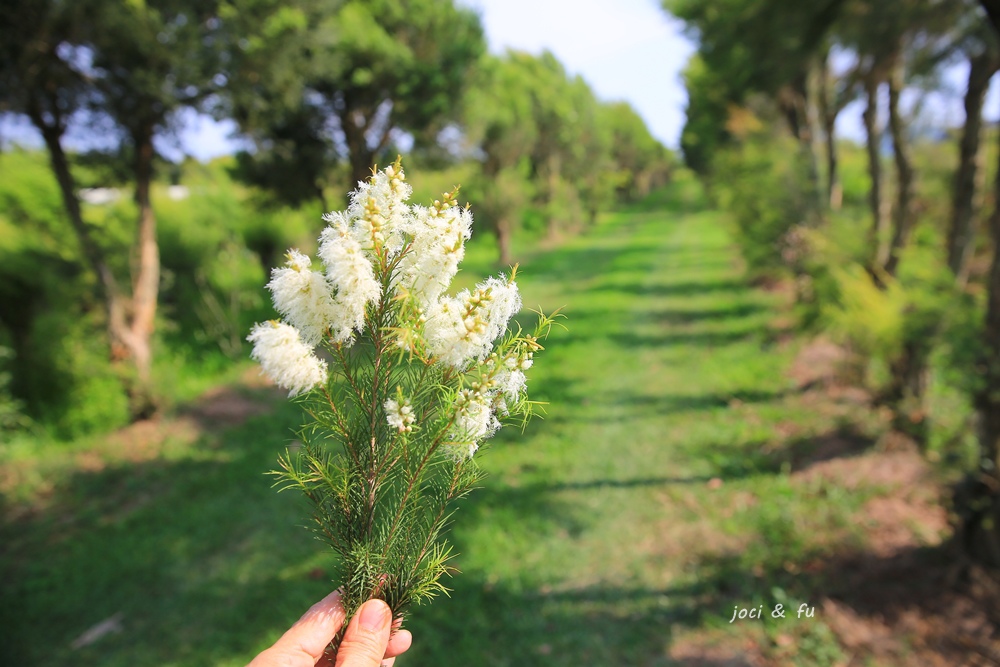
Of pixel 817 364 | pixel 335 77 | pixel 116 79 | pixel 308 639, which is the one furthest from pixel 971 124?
pixel 116 79

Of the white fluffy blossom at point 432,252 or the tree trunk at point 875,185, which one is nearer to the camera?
the white fluffy blossom at point 432,252

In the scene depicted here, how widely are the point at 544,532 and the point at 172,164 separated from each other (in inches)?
323

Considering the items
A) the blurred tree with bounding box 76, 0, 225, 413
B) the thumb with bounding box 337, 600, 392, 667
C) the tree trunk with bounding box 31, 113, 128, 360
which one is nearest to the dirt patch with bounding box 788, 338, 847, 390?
the thumb with bounding box 337, 600, 392, 667

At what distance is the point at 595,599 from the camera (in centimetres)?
411

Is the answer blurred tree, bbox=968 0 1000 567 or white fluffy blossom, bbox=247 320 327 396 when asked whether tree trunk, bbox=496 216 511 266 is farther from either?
white fluffy blossom, bbox=247 320 327 396

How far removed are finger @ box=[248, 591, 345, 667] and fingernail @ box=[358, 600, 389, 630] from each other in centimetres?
14

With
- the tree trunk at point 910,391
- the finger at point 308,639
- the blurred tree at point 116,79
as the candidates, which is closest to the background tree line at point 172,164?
the blurred tree at point 116,79

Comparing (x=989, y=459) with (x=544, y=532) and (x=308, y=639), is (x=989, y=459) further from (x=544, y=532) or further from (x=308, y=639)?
(x=308, y=639)

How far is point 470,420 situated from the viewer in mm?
1356

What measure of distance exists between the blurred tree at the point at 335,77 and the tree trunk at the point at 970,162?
747 cm

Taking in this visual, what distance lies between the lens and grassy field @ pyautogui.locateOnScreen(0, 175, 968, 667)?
3869 millimetres

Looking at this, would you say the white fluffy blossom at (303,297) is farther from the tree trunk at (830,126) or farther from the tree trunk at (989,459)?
the tree trunk at (830,126)

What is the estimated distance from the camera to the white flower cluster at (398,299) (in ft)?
4.18

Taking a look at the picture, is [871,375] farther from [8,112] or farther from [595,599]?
[8,112]
